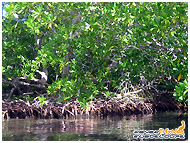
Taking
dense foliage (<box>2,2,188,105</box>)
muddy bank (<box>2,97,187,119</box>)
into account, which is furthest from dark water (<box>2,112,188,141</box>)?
dense foliage (<box>2,2,188,105</box>)

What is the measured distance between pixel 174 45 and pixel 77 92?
2600 millimetres

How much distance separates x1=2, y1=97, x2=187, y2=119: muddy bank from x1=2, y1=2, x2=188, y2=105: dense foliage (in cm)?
36

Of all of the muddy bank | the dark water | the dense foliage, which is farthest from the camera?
the muddy bank

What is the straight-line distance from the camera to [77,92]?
8.84 m

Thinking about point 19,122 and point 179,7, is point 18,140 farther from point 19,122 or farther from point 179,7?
point 179,7

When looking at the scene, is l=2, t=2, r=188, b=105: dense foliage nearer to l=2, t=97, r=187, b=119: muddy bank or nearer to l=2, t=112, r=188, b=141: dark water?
l=2, t=97, r=187, b=119: muddy bank

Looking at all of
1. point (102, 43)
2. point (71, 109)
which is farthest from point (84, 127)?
point (71, 109)

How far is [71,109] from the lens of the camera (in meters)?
9.45

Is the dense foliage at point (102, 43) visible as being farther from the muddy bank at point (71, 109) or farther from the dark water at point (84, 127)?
the dark water at point (84, 127)

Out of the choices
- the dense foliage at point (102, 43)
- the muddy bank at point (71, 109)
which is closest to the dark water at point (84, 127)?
the muddy bank at point (71, 109)

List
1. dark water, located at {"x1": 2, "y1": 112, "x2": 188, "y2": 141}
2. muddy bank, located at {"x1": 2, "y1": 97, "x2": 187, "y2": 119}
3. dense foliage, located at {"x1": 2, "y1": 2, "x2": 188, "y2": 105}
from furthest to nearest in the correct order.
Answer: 1. muddy bank, located at {"x1": 2, "y1": 97, "x2": 187, "y2": 119}
2. dense foliage, located at {"x1": 2, "y1": 2, "x2": 188, "y2": 105}
3. dark water, located at {"x1": 2, "y1": 112, "x2": 188, "y2": 141}

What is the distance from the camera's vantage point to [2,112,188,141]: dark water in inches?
247

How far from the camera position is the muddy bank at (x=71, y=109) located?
9.28 meters

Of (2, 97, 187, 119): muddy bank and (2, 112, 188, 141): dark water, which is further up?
(2, 97, 187, 119): muddy bank
